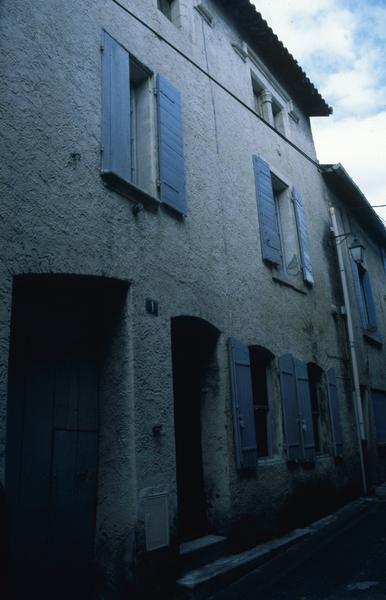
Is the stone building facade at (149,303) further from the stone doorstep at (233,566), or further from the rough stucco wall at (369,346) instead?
the rough stucco wall at (369,346)

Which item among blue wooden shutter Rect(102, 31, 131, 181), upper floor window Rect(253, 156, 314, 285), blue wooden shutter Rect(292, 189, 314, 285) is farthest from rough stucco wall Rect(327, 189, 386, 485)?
blue wooden shutter Rect(102, 31, 131, 181)

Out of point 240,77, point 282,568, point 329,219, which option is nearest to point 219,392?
point 282,568

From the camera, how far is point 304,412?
21.7 feet

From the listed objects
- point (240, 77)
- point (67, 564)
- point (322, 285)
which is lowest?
point (67, 564)

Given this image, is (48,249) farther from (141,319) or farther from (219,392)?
(219,392)

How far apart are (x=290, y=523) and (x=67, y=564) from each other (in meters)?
3.29

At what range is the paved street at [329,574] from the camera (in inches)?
151

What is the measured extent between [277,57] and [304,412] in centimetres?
651

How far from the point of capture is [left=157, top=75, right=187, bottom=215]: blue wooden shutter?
16.2 ft

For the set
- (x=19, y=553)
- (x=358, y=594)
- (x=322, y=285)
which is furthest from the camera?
(x=322, y=285)

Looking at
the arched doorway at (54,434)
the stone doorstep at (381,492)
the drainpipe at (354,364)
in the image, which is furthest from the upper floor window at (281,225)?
the stone doorstep at (381,492)

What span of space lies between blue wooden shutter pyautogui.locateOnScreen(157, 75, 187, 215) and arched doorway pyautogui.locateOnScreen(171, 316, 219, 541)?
51.3 inches

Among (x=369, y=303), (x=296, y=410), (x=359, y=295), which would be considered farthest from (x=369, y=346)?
(x=296, y=410)

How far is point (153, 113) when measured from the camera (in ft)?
16.8
